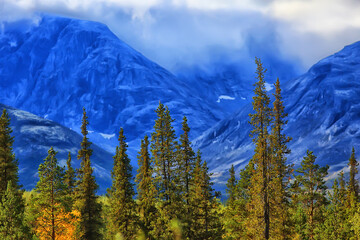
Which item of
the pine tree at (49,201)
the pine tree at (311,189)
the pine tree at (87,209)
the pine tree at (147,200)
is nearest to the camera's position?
the pine tree at (49,201)

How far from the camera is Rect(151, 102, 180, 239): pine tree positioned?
159 feet

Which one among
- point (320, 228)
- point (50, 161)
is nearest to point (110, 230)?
point (50, 161)

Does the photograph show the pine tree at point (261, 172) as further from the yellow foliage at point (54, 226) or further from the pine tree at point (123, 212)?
the yellow foliage at point (54, 226)

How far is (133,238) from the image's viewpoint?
54.2 meters

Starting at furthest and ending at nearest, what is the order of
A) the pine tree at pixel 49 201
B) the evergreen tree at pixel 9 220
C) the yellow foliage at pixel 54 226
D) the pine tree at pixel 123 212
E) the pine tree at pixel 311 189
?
the pine tree at pixel 311 189, the pine tree at pixel 123 212, the yellow foliage at pixel 54 226, the pine tree at pixel 49 201, the evergreen tree at pixel 9 220

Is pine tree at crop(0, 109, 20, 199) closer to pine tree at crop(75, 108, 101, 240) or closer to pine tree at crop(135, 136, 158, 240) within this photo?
pine tree at crop(75, 108, 101, 240)

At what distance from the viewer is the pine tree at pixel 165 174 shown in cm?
4841

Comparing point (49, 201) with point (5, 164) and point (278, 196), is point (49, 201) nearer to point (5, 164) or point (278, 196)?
point (5, 164)

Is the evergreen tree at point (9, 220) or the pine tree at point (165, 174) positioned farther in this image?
the pine tree at point (165, 174)

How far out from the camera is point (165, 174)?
49.8 meters

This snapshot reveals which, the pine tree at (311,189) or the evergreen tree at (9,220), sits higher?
the pine tree at (311,189)

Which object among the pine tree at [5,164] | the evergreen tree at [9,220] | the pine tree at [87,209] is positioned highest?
the pine tree at [5,164]

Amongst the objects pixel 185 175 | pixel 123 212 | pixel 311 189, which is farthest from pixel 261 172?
pixel 123 212

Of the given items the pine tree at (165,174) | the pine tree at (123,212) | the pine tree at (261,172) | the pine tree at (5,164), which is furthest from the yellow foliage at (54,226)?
the pine tree at (261,172)
